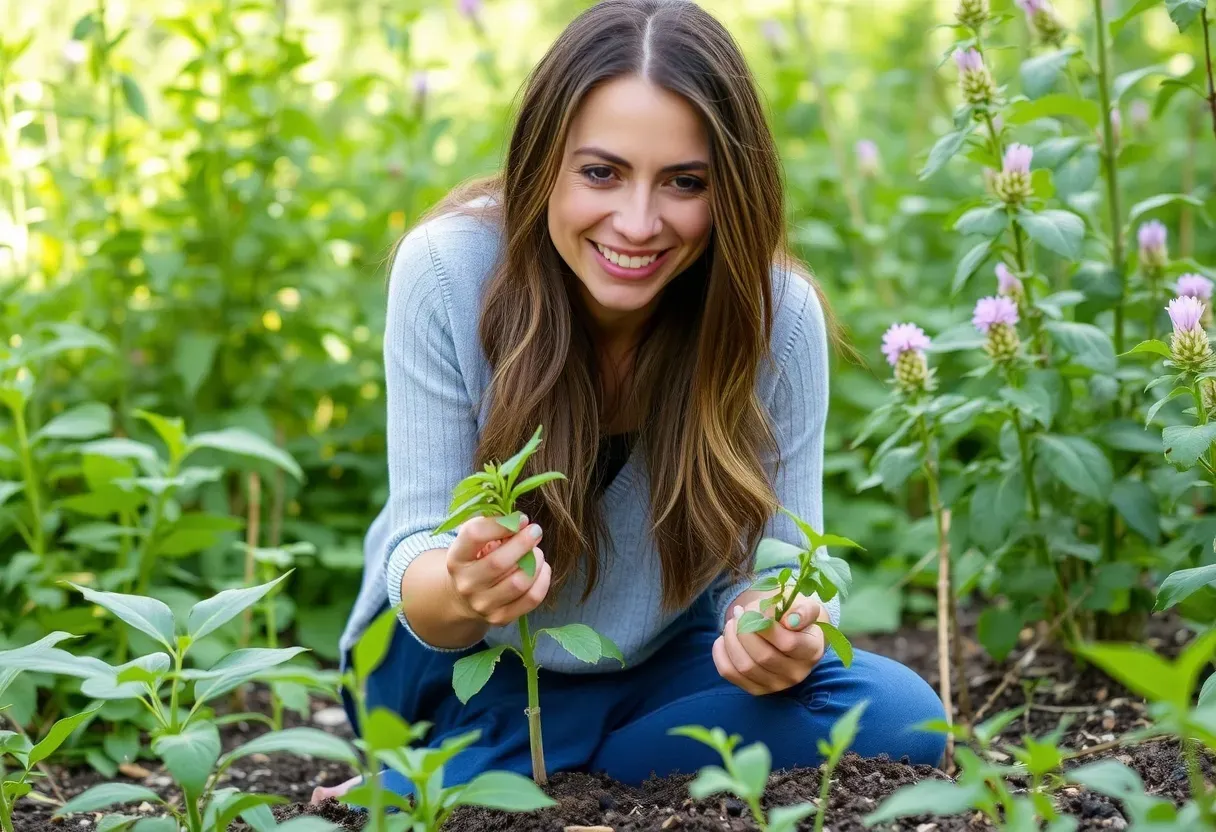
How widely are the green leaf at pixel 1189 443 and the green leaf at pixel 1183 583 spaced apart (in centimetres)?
14

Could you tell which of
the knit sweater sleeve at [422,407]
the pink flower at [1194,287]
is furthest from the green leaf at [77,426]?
the pink flower at [1194,287]

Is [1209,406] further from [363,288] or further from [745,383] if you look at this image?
[363,288]

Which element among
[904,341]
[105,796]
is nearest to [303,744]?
[105,796]

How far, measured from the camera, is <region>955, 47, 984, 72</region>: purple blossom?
1941 mm

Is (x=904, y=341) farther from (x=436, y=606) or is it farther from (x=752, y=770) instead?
(x=752, y=770)

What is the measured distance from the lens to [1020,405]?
190 centimetres

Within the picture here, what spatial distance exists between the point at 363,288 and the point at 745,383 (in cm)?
145

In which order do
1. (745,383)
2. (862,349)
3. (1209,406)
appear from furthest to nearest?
1. (862,349)
2. (745,383)
3. (1209,406)

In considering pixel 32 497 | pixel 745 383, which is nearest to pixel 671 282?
pixel 745 383

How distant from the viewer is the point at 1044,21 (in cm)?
219

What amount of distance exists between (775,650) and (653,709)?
40 cm

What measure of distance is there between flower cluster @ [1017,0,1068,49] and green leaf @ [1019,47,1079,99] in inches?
5.8

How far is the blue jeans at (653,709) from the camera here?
183cm

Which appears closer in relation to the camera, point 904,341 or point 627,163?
point 627,163
